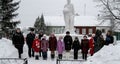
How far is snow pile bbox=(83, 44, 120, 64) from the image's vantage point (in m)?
14.0

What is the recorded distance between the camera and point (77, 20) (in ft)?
311

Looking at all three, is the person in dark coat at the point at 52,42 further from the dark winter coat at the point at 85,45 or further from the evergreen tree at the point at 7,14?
the evergreen tree at the point at 7,14

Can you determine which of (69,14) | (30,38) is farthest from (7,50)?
(69,14)

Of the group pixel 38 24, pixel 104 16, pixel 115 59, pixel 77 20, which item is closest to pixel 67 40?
pixel 115 59

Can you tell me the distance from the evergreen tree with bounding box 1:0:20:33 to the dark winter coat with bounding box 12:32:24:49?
87.4ft

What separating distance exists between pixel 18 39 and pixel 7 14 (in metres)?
27.4

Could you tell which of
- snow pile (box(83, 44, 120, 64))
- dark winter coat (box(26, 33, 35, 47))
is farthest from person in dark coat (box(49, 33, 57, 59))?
snow pile (box(83, 44, 120, 64))

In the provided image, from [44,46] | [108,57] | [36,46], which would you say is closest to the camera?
[108,57]

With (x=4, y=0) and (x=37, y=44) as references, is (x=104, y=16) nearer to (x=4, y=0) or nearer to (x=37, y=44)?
(x=4, y=0)

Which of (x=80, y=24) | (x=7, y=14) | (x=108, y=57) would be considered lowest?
(x=80, y=24)

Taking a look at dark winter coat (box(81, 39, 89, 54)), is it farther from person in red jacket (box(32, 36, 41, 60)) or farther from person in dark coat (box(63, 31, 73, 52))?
person in red jacket (box(32, 36, 41, 60))

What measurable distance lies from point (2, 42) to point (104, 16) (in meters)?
25.0

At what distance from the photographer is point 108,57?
47.1 ft

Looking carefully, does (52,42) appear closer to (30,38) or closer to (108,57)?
(30,38)
